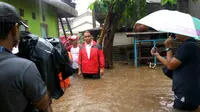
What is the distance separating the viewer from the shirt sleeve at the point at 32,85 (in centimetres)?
122

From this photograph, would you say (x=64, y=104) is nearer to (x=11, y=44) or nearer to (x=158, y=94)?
(x=158, y=94)

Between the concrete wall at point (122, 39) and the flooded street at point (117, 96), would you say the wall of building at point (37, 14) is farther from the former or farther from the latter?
the concrete wall at point (122, 39)

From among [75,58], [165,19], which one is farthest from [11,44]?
[75,58]

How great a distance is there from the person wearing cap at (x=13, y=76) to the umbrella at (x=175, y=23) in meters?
2.06

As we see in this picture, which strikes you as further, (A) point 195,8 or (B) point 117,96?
(A) point 195,8

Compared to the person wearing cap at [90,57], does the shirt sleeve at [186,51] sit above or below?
above

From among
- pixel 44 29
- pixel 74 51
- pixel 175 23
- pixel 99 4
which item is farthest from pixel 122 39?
pixel 175 23

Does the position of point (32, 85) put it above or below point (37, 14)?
below

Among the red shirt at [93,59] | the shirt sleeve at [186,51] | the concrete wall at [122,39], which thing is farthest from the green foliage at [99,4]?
the shirt sleeve at [186,51]

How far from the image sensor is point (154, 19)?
3.23m

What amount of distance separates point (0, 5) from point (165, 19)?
2.39m

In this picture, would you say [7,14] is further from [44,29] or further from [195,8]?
[195,8]

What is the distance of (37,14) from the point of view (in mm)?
8812

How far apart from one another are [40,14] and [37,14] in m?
0.34
